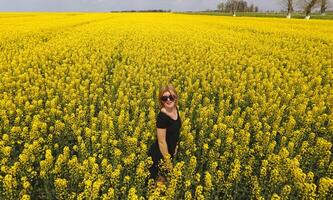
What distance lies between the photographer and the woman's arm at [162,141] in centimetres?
512

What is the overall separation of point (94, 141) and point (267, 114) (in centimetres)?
389

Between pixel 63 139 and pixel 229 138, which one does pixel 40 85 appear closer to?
pixel 63 139

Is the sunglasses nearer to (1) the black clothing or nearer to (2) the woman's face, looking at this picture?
(2) the woman's face

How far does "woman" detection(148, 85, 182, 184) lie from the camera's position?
513 cm

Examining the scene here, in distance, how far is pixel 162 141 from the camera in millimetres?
5148

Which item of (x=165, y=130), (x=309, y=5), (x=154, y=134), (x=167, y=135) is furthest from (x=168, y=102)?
(x=309, y=5)

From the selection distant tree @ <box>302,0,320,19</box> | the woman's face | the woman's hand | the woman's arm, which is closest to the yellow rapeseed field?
the woman's hand

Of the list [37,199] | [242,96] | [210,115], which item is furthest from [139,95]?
[37,199]

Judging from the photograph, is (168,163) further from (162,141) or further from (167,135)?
(167,135)

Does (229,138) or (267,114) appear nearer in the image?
(229,138)

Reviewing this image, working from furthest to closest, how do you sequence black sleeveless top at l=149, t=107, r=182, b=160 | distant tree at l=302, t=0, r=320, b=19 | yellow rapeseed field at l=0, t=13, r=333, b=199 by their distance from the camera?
distant tree at l=302, t=0, r=320, b=19
black sleeveless top at l=149, t=107, r=182, b=160
yellow rapeseed field at l=0, t=13, r=333, b=199

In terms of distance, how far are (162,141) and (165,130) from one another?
0.55 ft

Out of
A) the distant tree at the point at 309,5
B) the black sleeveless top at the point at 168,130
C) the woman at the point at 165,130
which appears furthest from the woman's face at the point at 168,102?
the distant tree at the point at 309,5

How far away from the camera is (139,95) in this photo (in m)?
8.59
